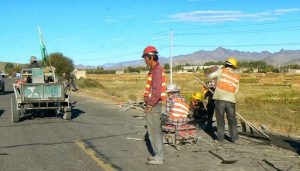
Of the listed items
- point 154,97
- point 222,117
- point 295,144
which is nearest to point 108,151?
point 154,97

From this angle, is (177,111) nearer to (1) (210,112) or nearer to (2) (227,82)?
(2) (227,82)

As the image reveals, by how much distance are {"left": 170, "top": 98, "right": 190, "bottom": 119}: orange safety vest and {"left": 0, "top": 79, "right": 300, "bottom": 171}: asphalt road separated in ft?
2.43

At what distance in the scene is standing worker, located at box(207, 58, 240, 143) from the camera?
34.0 ft

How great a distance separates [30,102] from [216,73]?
703 cm

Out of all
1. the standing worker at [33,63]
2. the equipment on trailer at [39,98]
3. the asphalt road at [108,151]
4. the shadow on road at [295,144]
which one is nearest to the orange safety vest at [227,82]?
the asphalt road at [108,151]

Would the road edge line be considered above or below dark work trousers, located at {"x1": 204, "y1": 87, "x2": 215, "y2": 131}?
below

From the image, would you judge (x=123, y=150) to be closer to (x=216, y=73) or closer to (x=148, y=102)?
(x=148, y=102)

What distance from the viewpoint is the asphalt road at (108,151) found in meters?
Answer: 7.91

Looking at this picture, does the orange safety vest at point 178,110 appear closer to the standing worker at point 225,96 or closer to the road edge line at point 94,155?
the standing worker at point 225,96

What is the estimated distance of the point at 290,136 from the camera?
11.8m

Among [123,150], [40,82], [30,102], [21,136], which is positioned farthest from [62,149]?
[40,82]

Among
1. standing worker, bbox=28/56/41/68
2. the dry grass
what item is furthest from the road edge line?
standing worker, bbox=28/56/41/68

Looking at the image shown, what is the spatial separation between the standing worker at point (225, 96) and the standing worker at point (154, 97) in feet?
8.87

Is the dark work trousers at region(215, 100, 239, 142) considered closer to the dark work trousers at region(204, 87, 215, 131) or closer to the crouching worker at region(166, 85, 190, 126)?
the crouching worker at region(166, 85, 190, 126)
